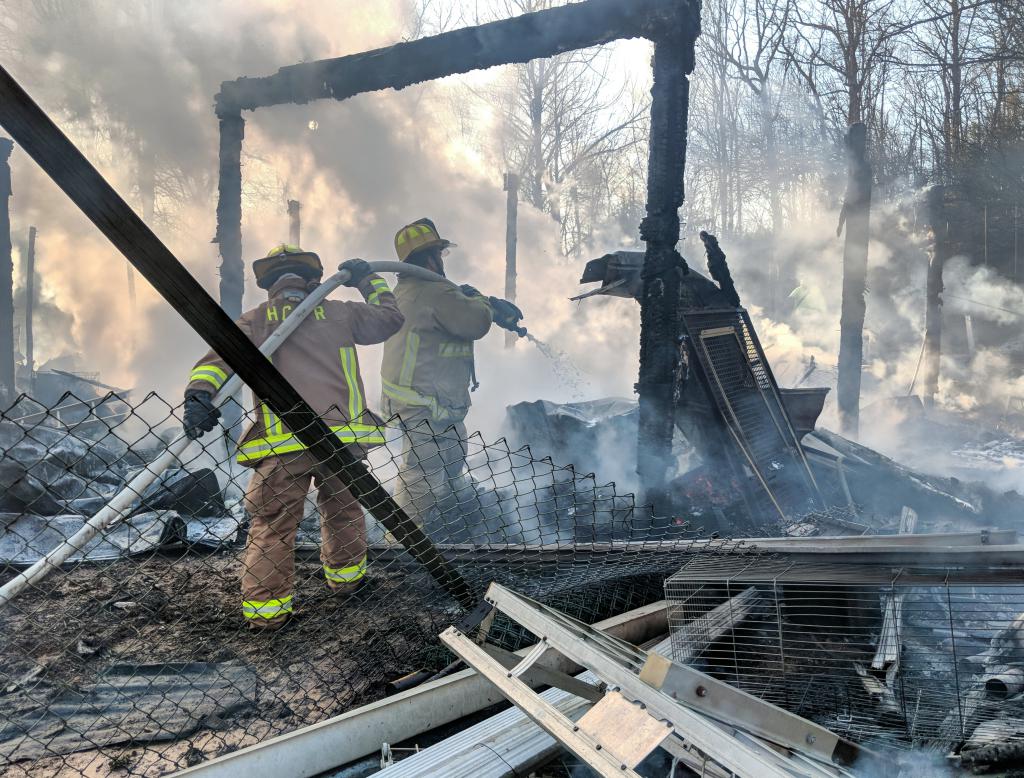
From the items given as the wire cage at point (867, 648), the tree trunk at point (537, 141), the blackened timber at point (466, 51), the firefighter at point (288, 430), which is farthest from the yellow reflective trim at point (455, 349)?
the tree trunk at point (537, 141)

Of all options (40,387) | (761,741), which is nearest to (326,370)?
(761,741)

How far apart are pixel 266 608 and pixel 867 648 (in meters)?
2.65

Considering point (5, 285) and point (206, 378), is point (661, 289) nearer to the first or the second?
point (206, 378)

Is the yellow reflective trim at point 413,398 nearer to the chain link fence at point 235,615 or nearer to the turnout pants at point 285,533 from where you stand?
the chain link fence at point 235,615

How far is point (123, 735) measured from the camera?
2.46 meters

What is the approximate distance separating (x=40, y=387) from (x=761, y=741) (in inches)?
444

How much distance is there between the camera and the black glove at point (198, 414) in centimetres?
311

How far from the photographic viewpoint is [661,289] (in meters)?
5.14

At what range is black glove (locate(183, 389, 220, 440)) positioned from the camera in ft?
10.2

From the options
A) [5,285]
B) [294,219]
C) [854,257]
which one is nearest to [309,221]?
[294,219]

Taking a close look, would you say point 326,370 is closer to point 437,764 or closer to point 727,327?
point 437,764

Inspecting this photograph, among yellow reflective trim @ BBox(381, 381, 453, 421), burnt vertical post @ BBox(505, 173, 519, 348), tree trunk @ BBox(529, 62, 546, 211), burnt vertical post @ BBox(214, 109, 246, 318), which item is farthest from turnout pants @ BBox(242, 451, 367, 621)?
tree trunk @ BBox(529, 62, 546, 211)

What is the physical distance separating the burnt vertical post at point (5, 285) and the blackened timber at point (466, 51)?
11.5 ft

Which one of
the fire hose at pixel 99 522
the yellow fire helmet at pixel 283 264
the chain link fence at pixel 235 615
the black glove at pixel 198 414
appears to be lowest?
the chain link fence at pixel 235 615
